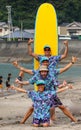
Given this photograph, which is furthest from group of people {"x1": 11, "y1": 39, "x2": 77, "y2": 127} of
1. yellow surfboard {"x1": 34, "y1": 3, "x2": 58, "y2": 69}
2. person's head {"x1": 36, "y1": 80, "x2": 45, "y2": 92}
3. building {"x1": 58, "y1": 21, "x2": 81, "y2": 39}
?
building {"x1": 58, "y1": 21, "x2": 81, "y2": 39}

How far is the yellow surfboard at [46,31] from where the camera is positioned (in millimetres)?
10703

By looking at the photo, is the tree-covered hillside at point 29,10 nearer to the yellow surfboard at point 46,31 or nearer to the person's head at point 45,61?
the yellow surfboard at point 46,31

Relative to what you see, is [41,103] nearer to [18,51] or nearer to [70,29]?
[18,51]

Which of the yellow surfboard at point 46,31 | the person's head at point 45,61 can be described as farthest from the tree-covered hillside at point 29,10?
the person's head at point 45,61

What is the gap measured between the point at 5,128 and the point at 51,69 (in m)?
1.57

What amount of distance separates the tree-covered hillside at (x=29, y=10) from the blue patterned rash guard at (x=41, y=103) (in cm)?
9053

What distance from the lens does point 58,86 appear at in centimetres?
955

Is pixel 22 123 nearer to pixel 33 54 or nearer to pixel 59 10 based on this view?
pixel 33 54

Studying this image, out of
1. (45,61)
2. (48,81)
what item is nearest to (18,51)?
(45,61)

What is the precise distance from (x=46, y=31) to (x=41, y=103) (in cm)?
204

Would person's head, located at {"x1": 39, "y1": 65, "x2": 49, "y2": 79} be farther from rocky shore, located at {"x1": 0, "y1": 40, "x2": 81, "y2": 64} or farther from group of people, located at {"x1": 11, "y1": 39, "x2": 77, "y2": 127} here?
→ rocky shore, located at {"x1": 0, "y1": 40, "x2": 81, "y2": 64}

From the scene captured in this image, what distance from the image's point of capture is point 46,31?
10836 mm

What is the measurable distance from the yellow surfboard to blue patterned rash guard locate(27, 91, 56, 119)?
131cm

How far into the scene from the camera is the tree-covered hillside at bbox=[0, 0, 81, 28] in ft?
333
